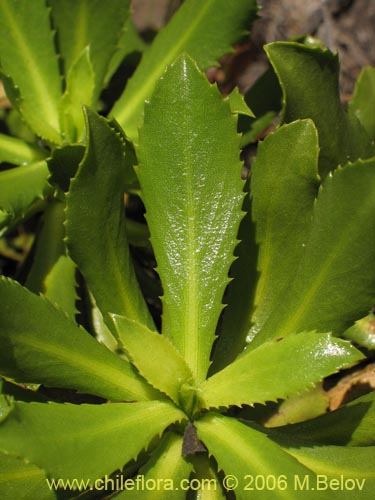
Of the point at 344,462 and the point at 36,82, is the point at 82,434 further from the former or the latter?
the point at 36,82

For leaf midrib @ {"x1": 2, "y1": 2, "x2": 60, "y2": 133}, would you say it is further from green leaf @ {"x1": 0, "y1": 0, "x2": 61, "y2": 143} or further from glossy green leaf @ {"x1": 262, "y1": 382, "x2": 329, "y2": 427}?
glossy green leaf @ {"x1": 262, "y1": 382, "x2": 329, "y2": 427}

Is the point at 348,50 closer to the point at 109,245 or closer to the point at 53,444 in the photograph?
the point at 109,245

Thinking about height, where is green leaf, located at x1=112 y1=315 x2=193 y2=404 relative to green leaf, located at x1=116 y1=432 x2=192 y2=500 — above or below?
above

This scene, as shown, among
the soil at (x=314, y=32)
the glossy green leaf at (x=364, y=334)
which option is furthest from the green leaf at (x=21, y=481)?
the soil at (x=314, y=32)

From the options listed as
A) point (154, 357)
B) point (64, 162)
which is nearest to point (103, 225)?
point (64, 162)

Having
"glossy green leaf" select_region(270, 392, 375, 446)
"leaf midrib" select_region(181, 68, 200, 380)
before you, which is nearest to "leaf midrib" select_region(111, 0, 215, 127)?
"leaf midrib" select_region(181, 68, 200, 380)

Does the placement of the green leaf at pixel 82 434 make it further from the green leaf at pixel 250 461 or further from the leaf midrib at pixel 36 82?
the leaf midrib at pixel 36 82
